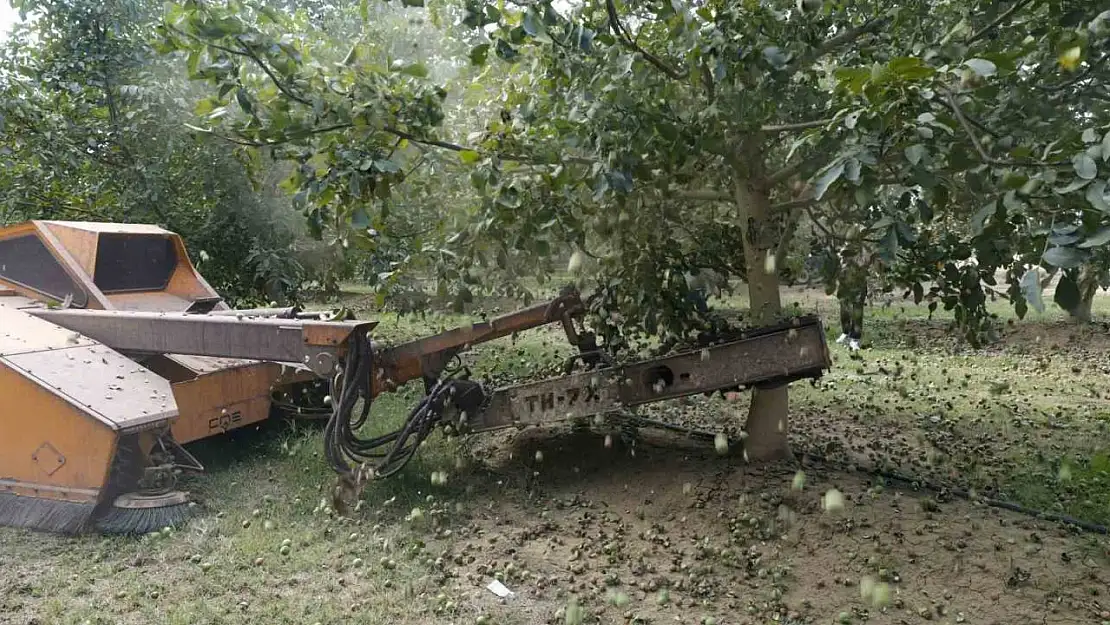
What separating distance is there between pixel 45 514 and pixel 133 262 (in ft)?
8.51

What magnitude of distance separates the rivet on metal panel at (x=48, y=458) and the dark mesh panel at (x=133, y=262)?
73.8 inches

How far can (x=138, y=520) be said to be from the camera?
410cm

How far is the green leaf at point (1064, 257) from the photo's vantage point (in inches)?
84.5

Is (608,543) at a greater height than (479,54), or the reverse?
(479,54)

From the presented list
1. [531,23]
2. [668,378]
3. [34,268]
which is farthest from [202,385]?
[531,23]

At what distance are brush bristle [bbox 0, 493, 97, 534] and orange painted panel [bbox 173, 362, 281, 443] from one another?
0.76 meters

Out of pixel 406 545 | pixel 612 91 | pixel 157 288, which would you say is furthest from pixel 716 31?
pixel 157 288

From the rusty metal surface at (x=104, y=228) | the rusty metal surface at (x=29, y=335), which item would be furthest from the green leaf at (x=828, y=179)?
the rusty metal surface at (x=104, y=228)

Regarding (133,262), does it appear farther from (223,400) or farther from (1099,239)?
(1099,239)

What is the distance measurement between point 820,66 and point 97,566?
190 inches

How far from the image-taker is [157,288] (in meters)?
6.37

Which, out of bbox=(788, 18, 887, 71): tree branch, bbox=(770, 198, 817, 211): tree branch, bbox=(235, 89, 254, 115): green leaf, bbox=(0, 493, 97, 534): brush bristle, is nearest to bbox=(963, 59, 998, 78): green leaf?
bbox=(788, 18, 887, 71): tree branch

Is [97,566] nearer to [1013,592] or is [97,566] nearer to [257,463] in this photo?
[257,463]

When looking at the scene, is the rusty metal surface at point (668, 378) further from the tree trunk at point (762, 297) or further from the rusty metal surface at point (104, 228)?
the rusty metal surface at point (104, 228)
